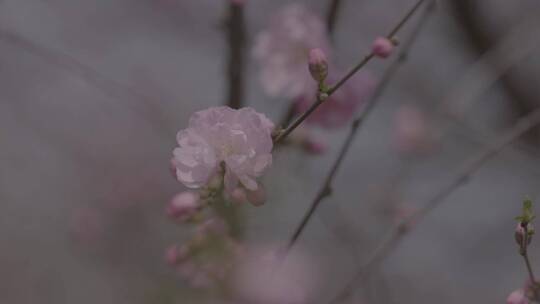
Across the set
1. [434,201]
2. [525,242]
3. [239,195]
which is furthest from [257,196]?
[434,201]

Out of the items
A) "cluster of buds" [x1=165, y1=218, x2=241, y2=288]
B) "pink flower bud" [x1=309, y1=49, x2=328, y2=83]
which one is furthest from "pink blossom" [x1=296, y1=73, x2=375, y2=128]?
"pink flower bud" [x1=309, y1=49, x2=328, y2=83]

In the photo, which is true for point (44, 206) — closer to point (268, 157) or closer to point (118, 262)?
point (118, 262)

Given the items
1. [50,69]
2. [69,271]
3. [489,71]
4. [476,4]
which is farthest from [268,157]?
[50,69]

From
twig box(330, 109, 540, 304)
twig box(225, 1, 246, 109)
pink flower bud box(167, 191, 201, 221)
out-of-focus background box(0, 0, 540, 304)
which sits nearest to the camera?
pink flower bud box(167, 191, 201, 221)

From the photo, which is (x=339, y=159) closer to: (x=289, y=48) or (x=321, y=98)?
(x=321, y=98)

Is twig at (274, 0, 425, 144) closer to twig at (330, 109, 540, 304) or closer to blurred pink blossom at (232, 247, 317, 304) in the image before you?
blurred pink blossom at (232, 247, 317, 304)
